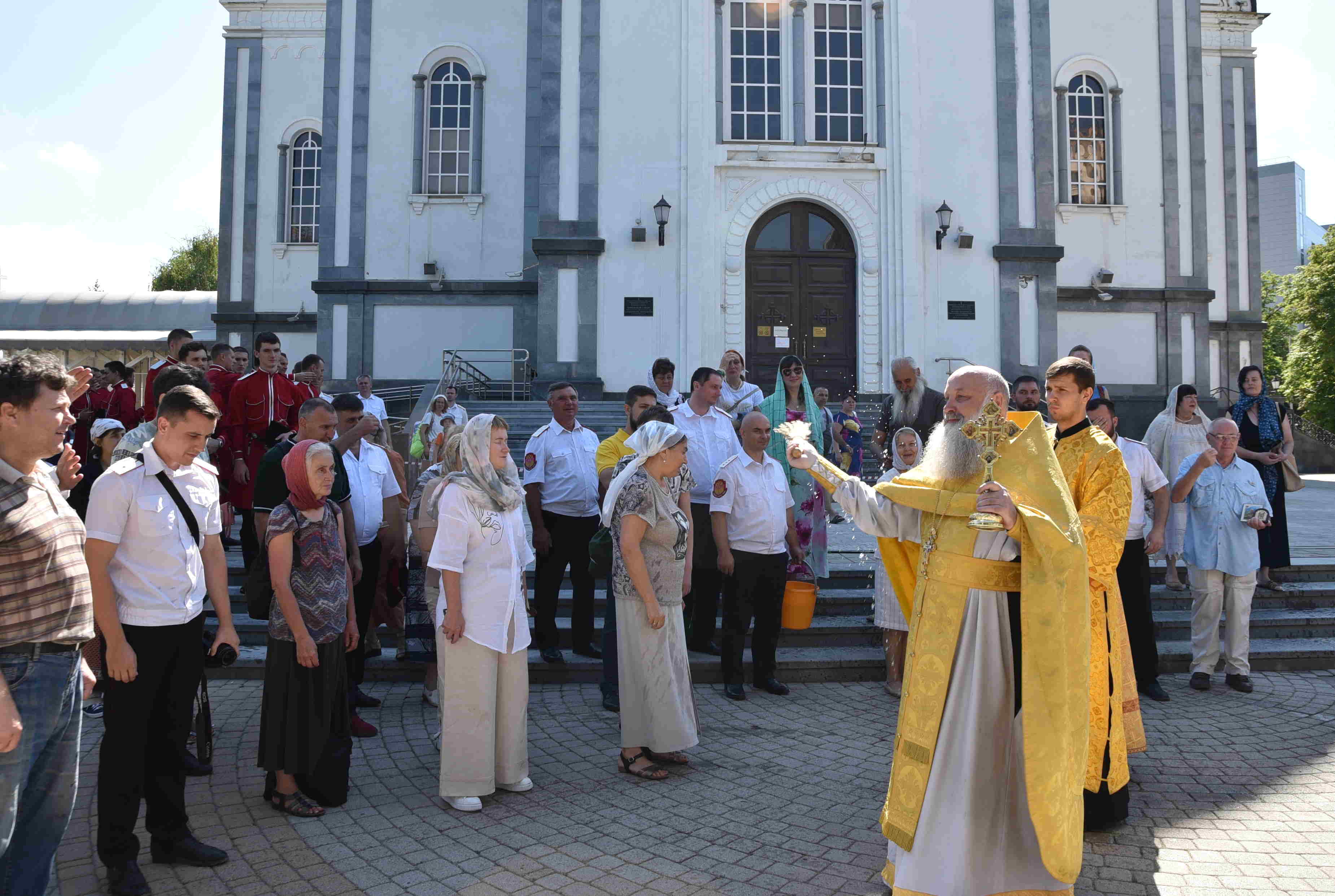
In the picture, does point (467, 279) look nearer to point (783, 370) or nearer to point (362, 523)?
point (783, 370)

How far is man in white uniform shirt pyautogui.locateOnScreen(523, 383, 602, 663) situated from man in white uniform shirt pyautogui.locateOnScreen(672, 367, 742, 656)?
0.77 metres

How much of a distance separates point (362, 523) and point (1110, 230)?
18.3 metres

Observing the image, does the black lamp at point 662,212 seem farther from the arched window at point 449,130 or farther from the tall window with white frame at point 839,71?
the arched window at point 449,130

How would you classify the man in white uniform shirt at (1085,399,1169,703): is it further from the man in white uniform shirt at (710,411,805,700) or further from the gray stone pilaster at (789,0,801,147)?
the gray stone pilaster at (789,0,801,147)

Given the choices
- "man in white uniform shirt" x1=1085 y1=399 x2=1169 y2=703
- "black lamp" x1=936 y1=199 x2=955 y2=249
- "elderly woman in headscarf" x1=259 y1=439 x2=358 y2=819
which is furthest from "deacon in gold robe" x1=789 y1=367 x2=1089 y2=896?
"black lamp" x1=936 y1=199 x2=955 y2=249

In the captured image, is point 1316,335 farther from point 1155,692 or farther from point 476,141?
point 1155,692

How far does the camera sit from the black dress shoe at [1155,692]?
6855 millimetres

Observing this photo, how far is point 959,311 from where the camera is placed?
17.5 metres

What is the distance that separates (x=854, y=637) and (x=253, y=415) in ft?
18.2

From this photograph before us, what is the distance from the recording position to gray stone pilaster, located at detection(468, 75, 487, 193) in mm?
19984

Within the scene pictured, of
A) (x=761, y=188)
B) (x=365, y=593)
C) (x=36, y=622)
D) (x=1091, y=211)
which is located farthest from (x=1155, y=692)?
(x=1091, y=211)

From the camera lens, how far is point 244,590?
4.97 meters

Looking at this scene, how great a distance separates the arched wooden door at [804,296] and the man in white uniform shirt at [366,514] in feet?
37.7

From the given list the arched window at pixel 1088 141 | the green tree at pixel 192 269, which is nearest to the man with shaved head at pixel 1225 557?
the arched window at pixel 1088 141
